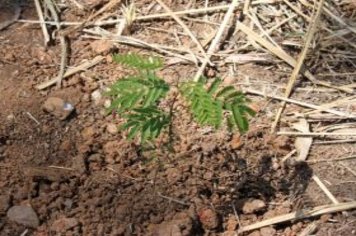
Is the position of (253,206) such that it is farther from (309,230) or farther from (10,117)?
(10,117)

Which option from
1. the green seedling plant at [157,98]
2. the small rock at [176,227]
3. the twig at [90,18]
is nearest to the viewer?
the green seedling plant at [157,98]

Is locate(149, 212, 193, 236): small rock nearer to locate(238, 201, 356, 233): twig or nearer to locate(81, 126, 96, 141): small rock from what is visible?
locate(238, 201, 356, 233): twig

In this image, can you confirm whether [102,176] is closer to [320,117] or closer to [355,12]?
[320,117]

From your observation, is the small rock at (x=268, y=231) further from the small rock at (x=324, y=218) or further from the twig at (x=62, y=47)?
the twig at (x=62, y=47)

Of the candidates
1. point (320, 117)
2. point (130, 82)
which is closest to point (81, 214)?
point (130, 82)

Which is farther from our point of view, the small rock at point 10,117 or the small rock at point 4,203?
the small rock at point 10,117

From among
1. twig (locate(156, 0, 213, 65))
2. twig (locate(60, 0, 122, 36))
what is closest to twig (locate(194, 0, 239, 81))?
twig (locate(156, 0, 213, 65))

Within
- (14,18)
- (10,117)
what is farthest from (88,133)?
(14,18)

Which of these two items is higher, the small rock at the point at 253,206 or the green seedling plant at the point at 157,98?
the green seedling plant at the point at 157,98

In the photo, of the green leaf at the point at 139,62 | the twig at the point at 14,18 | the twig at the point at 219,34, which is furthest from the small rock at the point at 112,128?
the twig at the point at 14,18
